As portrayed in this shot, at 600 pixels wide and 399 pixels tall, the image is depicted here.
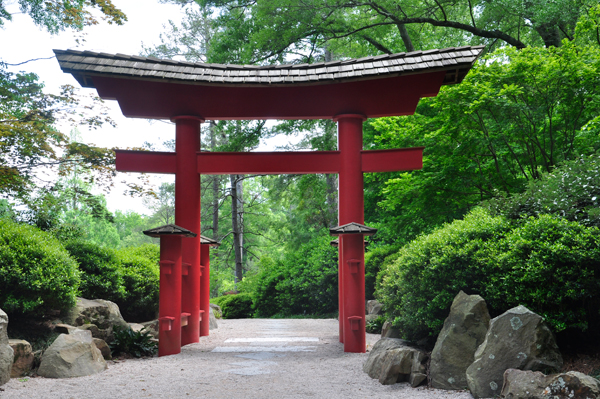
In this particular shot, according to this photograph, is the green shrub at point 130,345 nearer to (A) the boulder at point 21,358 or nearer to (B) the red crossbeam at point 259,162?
(A) the boulder at point 21,358

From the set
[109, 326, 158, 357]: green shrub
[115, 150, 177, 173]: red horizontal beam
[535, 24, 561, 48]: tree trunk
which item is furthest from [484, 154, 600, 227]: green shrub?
[535, 24, 561, 48]: tree trunk

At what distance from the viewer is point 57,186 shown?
12.4 meters

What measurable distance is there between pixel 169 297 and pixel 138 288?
7.13 feet

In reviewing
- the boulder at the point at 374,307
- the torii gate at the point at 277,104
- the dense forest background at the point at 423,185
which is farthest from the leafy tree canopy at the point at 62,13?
the boulder at the point at 374,307

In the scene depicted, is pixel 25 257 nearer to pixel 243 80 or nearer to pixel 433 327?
pixel 243 80

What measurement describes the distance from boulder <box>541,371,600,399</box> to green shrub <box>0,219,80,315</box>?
6455 mm

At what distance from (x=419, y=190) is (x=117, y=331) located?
7.63 metres

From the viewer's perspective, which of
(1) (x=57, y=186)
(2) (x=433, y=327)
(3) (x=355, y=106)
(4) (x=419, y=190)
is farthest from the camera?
(1) (x=57, y=186)

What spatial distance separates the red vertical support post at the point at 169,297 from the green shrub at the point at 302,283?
851cm

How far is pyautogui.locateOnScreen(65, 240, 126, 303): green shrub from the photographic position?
838 cm

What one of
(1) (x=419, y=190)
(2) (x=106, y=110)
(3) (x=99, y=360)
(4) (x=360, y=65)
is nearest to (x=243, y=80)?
(4) (x=360, y=65)

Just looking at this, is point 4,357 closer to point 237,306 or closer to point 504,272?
point 504,272

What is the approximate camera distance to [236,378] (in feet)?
18.5

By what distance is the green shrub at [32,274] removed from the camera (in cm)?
630
